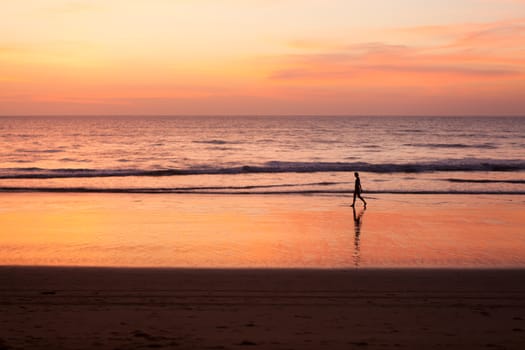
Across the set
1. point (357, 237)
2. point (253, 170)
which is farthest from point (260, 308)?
point (253, 170)

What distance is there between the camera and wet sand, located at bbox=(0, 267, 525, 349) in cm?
694

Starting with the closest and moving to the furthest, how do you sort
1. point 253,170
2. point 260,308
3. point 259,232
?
point 260,308
point 259,232
point 253,170

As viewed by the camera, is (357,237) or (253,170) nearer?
(357,237)

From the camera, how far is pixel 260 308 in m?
8.39

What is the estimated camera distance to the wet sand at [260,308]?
22.8 feet

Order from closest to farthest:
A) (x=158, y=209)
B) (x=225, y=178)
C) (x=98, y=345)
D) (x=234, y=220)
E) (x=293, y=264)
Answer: (x=98, y=345)
(x=293, y=264)
(x=234, y=220)
(x=158, y=209)
(x=225, y=178)

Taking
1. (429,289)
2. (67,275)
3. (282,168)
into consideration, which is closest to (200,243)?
(67,275)

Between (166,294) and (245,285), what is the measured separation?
4.84ft

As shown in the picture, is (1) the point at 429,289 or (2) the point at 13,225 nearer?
(1) the point at 429,289

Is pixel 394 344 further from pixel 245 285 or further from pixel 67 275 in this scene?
pixel 67 275

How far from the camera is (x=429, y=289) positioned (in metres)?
9.62

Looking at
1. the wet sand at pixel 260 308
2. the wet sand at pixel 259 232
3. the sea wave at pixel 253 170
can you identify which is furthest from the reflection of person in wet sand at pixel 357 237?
the sea wave at pixel 253 170

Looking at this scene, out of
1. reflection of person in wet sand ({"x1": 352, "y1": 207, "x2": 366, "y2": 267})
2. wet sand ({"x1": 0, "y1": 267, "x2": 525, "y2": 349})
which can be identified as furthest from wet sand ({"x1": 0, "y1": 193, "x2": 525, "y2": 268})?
wet sand ({"x1": 0, "y1": 267, "x2": 525, "y2": 349})

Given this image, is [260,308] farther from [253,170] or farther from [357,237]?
[253,170]
